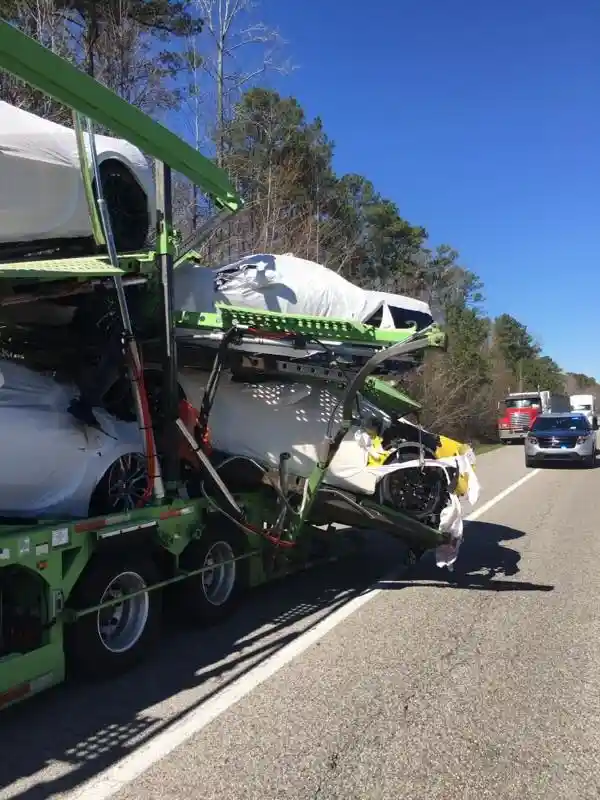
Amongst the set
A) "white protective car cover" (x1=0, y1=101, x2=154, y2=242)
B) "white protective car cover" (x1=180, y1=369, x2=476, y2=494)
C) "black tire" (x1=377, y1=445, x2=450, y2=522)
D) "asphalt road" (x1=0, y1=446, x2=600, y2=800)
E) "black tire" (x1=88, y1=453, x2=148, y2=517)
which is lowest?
"asphalt road" (x1=0, y1=446, x2=600, y2=800)

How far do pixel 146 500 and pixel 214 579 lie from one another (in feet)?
3.51

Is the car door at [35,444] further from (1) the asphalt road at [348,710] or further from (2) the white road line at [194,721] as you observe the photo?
(2) the white road line at [194,721]

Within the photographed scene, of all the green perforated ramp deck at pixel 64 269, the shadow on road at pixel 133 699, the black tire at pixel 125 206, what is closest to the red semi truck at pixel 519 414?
the shadow on road at pixel 133 699

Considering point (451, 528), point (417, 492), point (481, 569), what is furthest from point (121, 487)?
point (481, 569)

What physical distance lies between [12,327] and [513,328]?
81.4 m

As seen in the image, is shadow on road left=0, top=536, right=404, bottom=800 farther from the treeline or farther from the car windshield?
the car windshield

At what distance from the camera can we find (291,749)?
147 inches

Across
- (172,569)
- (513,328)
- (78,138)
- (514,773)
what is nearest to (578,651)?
(514,773)

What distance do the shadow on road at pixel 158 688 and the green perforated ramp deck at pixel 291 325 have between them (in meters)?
2.32

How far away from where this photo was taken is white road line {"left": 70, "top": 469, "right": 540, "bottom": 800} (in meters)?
3.36

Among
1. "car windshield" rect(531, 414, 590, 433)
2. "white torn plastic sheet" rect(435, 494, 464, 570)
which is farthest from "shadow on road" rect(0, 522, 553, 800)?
"car windshield" rect(531, 414, 590, 433)

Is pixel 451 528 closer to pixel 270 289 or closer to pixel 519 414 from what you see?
pixel 270 289

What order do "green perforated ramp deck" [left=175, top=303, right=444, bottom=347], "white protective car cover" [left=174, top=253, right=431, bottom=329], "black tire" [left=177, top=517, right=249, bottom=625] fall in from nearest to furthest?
"black tire" [left=177, top=517, right=249, bottom=625] < "green perforated ramp deck" [left=175, top=303, right=444, bottom=347] < "white protective car cover" [left=174, top=253, right=431, bottom=329]

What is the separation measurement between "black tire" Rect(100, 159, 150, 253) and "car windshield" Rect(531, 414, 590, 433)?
18.5 meters
